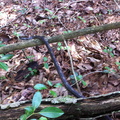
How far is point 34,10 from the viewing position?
3.92m

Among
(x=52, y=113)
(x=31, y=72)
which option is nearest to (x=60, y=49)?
(x=31, y=72)

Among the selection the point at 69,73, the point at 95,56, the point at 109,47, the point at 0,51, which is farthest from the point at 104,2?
the point at 0,51

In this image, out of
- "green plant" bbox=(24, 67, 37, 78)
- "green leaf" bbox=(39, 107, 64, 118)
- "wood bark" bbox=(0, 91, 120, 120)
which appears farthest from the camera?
"green plant" bbox=(24, 67, 37, 78)

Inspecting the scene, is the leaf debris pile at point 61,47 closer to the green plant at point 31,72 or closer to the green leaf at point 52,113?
the green plant at point 31,72

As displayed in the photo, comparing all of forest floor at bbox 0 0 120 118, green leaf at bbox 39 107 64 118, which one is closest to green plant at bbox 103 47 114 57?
forest floor at bbox 0 0 120 118

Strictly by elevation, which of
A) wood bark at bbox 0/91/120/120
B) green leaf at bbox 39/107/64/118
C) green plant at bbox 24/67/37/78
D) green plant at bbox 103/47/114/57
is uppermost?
green plant at bbox 103/47/114/57

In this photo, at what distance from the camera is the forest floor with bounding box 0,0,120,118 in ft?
6.56

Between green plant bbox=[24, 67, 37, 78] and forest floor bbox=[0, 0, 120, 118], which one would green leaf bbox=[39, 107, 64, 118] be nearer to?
forest floor bbox=[0, 0, 120, 118]

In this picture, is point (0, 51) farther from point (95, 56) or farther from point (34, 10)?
point (34, 10)

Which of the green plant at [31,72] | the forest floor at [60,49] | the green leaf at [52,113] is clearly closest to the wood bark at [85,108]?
the green leaf at [52,113]

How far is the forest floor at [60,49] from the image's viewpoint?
6.56 ft

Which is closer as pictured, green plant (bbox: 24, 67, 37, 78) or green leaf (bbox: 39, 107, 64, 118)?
green leaf (bbox: 39, 107, 64, 118)

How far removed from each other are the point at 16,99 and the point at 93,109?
1104 mm

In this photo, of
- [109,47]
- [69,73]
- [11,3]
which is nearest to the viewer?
[69,73]
